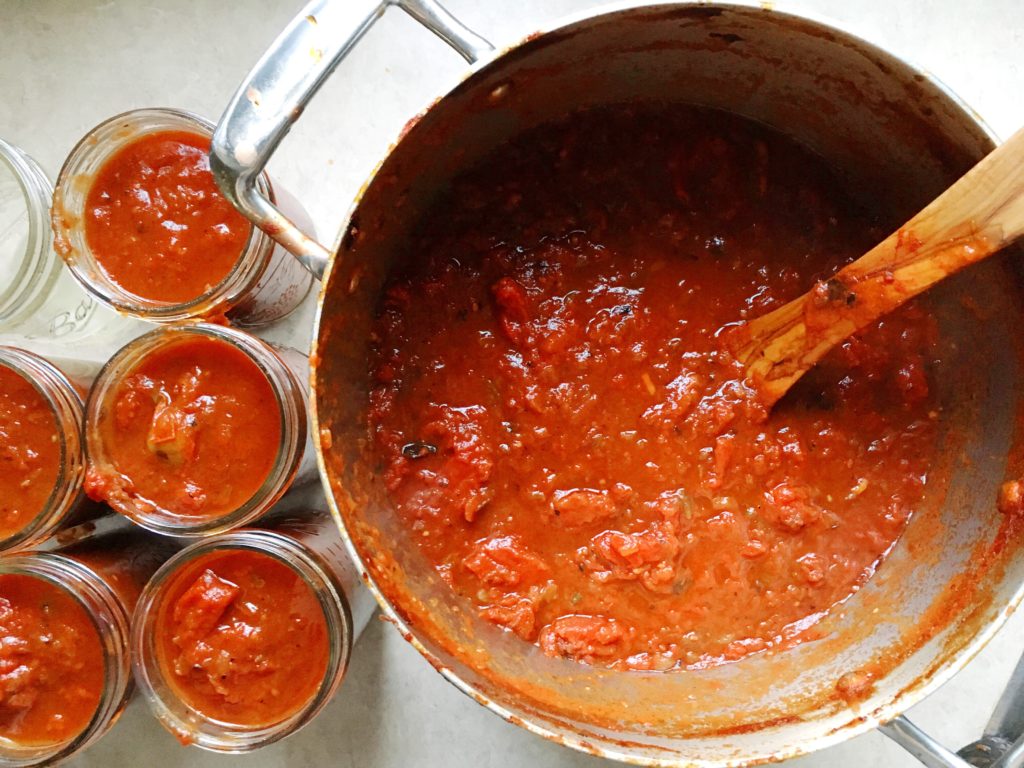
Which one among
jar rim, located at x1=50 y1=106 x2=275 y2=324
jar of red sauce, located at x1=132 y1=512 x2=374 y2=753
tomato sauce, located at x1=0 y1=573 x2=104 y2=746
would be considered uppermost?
jar rim, located at x1=50 y1=106 x2=275 y2=324

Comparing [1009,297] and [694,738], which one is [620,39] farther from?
[694,738]


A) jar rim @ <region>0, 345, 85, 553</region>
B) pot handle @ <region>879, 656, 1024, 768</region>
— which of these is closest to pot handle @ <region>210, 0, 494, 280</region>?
jar rim @ <region>0, 345, 85, 553</region>

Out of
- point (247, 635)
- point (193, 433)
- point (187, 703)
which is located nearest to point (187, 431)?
point (193, 433)

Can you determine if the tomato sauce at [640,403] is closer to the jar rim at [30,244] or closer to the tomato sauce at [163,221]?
the tomato sauce at [163,221]

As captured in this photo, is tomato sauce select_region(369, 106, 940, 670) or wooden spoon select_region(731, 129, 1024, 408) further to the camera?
tomato sauce select_region(369, 106, 940, 670)

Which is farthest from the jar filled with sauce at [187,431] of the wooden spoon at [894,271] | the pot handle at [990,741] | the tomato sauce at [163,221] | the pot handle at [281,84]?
the pot handle at [990,741]

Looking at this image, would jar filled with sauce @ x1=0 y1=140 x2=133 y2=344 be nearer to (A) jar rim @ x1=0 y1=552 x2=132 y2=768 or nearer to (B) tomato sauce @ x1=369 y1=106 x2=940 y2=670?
(A) jar rim @ x1=0 y1=552 x2=132 y2=768
